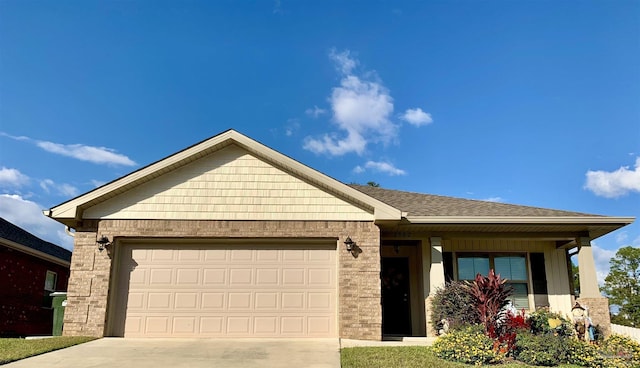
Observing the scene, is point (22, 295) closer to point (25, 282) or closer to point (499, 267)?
point (25, 282)

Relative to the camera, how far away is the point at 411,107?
801 inches

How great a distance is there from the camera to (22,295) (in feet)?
47.1

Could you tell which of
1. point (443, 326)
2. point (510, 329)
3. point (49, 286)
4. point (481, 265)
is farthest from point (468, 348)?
point (49, 286)

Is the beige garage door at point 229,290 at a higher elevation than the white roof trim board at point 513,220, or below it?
below

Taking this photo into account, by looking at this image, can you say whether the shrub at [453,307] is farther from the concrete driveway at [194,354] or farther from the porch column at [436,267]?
the concrete driveway at [194,354]

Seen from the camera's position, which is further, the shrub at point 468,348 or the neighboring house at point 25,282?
the neighboring house at point 25,282

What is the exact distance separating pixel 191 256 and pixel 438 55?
9.96 metres

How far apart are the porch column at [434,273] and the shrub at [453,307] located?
4.8 inches

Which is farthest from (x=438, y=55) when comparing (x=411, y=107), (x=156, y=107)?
(x=156, y=107)

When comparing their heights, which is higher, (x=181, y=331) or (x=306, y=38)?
(x=306, y=38)

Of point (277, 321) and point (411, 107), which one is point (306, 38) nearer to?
point (411, 107)

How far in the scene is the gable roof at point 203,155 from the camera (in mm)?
10344

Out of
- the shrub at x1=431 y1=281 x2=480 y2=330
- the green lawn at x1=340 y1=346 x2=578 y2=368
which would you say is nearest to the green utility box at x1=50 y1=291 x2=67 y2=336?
the green lawn at x1=340 y1=346 x2=578 y2=368

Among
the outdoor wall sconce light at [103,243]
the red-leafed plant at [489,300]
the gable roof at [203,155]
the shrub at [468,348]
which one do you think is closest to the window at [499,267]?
the gable roof at [203,155]
